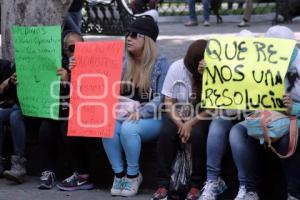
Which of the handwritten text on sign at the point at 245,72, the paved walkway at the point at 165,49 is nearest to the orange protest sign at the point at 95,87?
the paved walkway at the point at 165,49

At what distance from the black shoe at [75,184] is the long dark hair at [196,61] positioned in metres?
1.27

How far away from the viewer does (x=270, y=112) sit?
18.4 feet

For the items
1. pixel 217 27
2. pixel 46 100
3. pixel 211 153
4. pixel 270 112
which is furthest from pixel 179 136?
pixel 217 27

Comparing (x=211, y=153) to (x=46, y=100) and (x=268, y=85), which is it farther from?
(x=46, y=100)

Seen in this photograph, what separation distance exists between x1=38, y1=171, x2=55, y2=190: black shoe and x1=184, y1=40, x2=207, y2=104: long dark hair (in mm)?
1522

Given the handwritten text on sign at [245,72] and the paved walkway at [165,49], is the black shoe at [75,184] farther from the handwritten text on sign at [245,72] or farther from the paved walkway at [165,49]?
the handwritten text on sign at [245,72]

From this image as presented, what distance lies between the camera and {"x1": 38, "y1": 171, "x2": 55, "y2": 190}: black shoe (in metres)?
6.69

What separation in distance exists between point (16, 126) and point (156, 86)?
1.32 metres

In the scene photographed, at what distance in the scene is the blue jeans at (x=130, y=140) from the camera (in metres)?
6.21

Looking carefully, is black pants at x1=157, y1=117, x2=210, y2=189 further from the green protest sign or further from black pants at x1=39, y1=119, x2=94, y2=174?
the green protest sign

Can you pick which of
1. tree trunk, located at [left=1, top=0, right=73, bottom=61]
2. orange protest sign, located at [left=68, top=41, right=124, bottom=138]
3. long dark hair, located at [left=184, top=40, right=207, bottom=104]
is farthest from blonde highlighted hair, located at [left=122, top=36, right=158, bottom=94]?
tree trunk, located at [left=1, top=0, right=73, bottom=61]

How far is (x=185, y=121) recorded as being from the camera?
6.08 m

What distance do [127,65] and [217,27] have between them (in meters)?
8.85

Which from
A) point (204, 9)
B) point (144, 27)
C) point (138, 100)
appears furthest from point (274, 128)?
point (204, 9)
